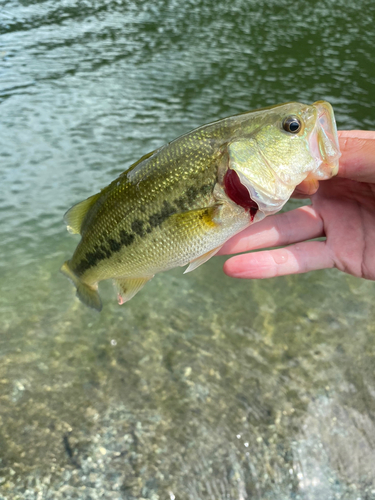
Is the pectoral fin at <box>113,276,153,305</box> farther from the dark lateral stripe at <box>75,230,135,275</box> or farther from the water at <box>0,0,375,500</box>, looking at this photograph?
the water at <box>0,0,375,500</box>

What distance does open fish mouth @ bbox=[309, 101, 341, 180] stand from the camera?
9.45ft

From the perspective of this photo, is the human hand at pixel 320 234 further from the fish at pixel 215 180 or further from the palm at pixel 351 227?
the fish at pixel 215 180

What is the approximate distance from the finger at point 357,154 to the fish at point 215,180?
0.91 feet

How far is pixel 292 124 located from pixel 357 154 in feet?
2.01

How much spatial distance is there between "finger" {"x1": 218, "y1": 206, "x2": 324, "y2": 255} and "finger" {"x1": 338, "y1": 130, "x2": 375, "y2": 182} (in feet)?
3.03

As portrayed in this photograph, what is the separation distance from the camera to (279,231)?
13.5 feet

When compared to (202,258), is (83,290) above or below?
below

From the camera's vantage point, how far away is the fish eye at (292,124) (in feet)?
9.48

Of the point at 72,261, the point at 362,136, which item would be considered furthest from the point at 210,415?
the point at 362,136

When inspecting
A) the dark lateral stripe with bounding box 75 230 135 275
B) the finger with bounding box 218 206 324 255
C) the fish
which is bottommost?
the finger with bounding box 218 206 324 255

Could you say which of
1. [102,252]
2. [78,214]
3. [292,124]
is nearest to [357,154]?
[292,124]

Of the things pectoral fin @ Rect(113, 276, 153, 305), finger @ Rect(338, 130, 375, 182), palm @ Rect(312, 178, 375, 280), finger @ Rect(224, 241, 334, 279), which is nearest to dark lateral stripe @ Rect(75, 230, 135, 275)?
pectoral fin @ Rect(113, 276, 153, 305)

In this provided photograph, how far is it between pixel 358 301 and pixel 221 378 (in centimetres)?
259

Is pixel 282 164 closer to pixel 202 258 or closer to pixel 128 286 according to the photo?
pixel 202 258
